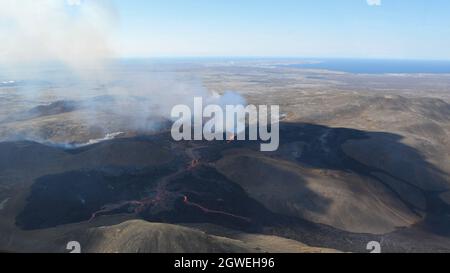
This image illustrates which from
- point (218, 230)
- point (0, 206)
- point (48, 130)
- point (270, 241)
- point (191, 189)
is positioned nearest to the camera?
point (270, 241)

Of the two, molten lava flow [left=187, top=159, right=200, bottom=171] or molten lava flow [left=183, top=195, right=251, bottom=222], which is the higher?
molten lava flow [left=187, top=159, right=200, bottom=171]

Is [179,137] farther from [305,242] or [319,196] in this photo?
[305,242]

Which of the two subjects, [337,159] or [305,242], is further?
[337,159]

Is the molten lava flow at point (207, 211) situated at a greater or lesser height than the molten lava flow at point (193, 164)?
lesser

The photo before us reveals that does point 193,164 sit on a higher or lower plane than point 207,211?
higher

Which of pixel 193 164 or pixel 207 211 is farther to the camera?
pixel 193 164

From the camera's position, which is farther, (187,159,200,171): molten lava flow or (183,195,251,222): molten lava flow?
(187,159,200,171): molten lava flow

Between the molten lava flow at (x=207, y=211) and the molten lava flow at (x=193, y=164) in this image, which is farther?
the molten lava flow at (x=193, y=164)
